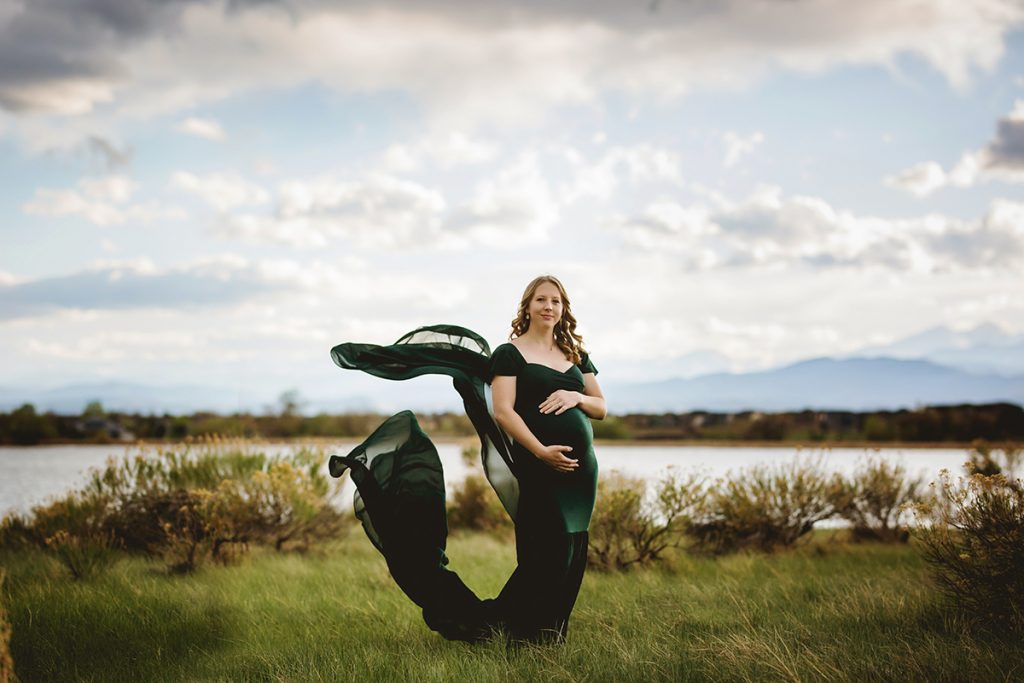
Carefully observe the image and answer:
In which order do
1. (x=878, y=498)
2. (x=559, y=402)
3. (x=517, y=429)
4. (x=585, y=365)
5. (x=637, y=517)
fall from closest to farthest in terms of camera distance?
(x=517, y=429) < (x=559, y=402) < (x=585, y=365) < (x=637, y=517) < (x=878, y=498)

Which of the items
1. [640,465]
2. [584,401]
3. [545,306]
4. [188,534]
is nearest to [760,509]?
[640,465]

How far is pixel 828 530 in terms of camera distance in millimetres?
11969

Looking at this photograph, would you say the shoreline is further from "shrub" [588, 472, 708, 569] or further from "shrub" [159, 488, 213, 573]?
"shrub" [588, 472, 708, 569]

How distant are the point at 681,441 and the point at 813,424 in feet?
14.7

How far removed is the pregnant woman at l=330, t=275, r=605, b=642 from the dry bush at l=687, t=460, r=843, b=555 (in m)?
5.19

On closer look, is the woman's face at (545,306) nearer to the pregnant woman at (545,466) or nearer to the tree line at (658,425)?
the pregnant woman at (545,466)

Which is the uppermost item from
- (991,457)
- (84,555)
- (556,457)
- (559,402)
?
(559,402)

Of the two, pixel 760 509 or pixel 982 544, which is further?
pixel 760 509

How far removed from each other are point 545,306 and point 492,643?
2.27 m

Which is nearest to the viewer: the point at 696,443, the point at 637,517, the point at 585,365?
the point at 585,365

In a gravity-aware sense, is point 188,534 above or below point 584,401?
below

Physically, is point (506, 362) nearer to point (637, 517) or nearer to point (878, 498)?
point (637, 517)

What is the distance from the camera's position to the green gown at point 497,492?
5223 millimetres

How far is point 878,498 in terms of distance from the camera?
10875mm
